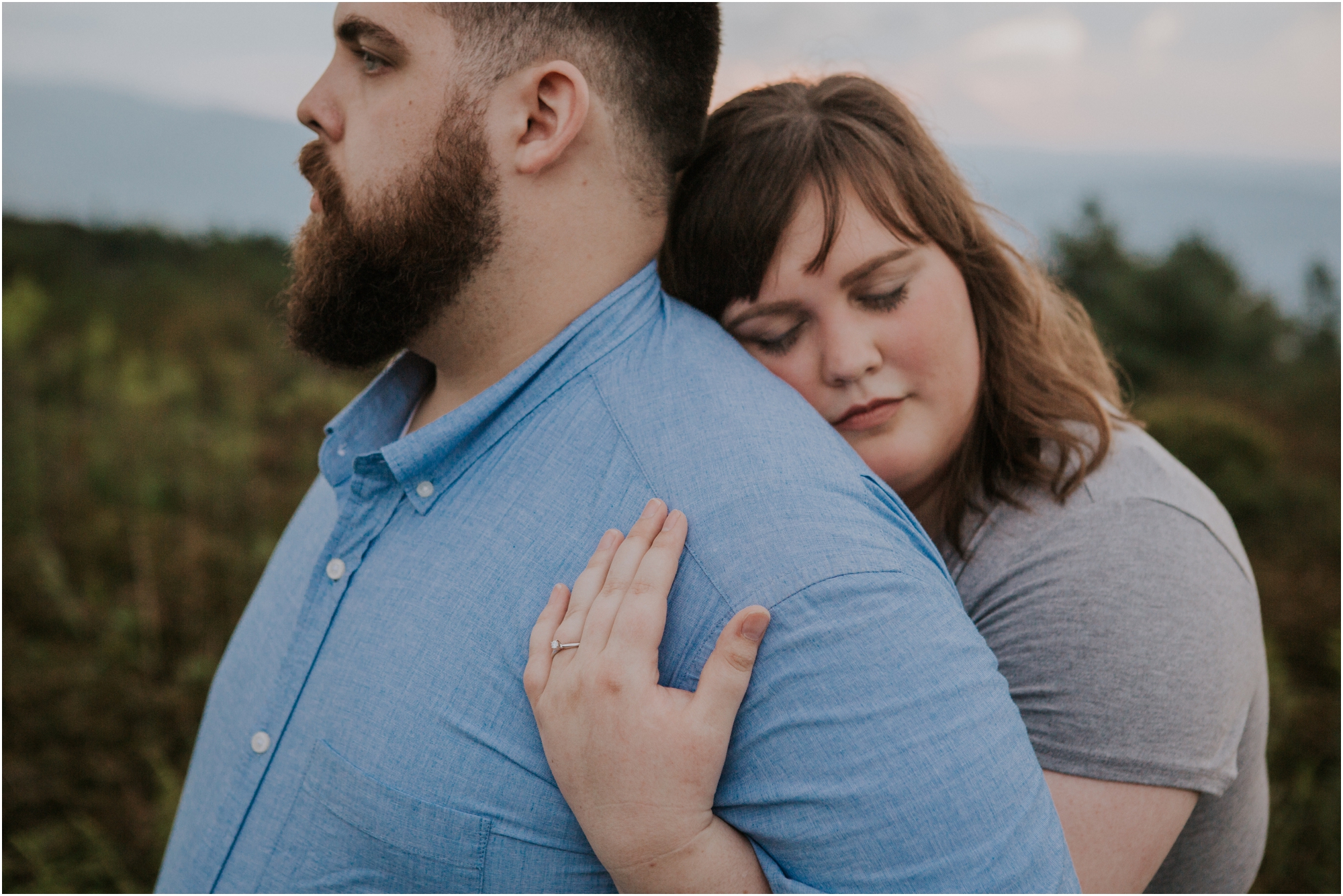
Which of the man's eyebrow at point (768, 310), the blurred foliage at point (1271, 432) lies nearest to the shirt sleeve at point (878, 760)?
the man's eyebrow at point (768, 310)

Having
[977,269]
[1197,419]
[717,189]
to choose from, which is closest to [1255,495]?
[1197,419]

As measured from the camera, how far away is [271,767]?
5.19 ft

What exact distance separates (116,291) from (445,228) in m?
11.5

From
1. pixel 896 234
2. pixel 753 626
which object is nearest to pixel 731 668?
pixel 753 626

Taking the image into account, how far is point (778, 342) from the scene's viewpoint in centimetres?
196

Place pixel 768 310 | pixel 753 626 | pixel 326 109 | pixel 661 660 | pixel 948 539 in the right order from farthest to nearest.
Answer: pixel 948 539, pixel 768 310, pixel 326 109, pixel 661 660, pixel 753 626

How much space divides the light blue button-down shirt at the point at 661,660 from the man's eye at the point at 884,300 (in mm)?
353

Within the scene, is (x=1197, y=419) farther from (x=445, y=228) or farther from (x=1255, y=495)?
(x=445, y=228)

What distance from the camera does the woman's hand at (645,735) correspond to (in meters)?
1.24

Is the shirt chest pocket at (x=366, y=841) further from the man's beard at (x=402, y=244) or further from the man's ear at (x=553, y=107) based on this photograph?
the man's ear at (x=553, y=107)

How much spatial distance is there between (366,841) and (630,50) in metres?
1.51

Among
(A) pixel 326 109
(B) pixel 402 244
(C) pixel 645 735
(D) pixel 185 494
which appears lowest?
(D) pixel 185 494

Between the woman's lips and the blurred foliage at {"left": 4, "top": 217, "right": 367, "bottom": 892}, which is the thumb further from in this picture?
the blurred foliage at {"left": 4, "top": 217, "right": 367, "bottom": 892}

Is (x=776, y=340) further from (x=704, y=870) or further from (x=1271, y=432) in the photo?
(x=1271, y=432)
